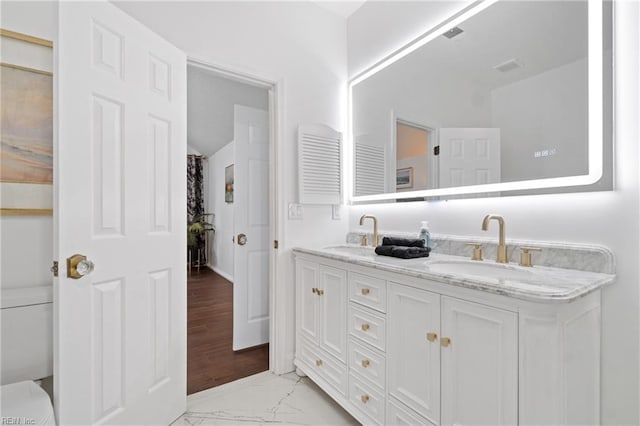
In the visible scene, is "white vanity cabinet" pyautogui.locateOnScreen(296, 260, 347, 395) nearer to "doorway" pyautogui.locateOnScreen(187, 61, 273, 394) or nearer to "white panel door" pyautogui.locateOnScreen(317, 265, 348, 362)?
"white panel door" pyautogui.locateOnScreen(317, 265, 348, 362)

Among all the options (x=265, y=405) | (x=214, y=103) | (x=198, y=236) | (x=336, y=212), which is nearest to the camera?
(x=265, y=405)

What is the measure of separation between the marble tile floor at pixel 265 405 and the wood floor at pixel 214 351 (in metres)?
0.14

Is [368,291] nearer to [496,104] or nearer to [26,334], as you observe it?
[496,104]

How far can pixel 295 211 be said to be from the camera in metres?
2.23

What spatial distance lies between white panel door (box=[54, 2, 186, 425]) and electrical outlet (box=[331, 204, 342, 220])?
3.75 ft

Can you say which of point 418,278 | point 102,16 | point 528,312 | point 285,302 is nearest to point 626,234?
point 528,312

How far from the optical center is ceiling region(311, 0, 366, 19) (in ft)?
7.74

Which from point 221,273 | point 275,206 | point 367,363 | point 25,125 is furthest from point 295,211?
point 221,273

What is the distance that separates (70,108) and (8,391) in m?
1.16

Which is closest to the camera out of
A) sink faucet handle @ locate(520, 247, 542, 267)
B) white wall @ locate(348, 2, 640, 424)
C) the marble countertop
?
the marble countertop

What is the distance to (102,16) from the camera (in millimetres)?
1351

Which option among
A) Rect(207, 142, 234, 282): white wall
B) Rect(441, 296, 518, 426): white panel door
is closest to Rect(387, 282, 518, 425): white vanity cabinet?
Rect(441, 296, 518, 426): white panel door

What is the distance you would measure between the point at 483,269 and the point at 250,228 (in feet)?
6.08

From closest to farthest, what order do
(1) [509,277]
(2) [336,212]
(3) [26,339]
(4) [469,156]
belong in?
(1) [509,277], (3) [26,339], (4) [469,156], (2) [336,212]
